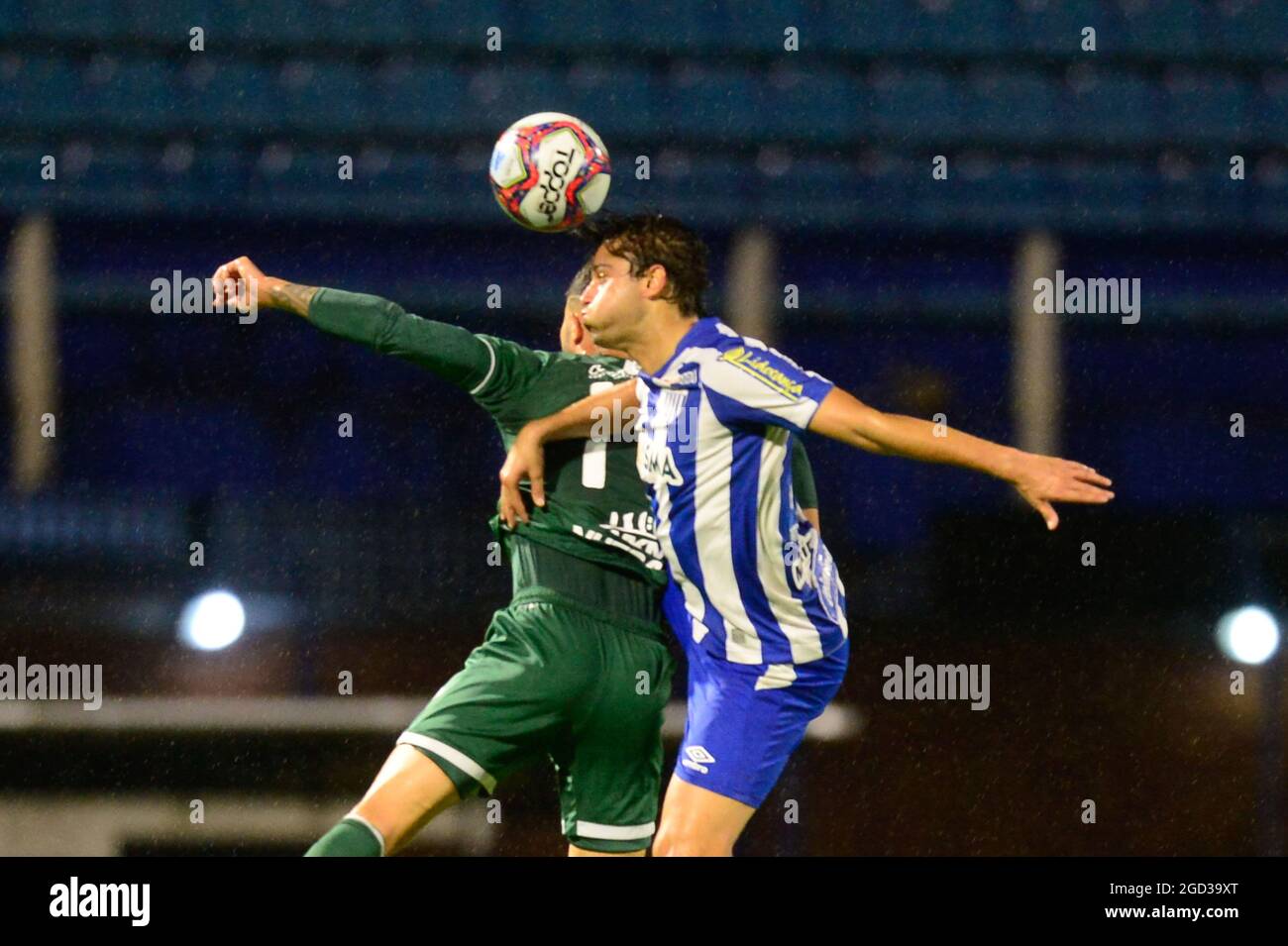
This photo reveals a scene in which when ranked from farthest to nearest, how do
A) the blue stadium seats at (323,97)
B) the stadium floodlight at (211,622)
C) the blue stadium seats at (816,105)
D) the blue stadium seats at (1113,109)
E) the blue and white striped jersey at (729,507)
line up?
the blue stadium seats at (1113,109), the blue stadium seats at (816,105), the blue stadium seats at (323,97), the stadium floodlight at (211,622), the blue and white striped jersey at (729,507)

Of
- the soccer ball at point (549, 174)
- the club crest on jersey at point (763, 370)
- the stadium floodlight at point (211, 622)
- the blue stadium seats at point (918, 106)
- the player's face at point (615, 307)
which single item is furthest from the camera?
the blue stadium seats at point (918, 106)

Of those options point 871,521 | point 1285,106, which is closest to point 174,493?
point 871,521

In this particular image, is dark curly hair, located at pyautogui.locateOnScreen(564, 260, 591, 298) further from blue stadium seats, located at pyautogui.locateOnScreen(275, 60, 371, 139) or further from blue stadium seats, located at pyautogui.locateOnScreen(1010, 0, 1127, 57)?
blue stadium seats, located at pyautogui.locateOnScreen(1010, 0, 1127, 57)

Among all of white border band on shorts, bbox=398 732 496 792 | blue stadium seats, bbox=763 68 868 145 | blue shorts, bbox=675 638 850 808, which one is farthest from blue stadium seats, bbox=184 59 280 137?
blue shorts, bbox=675 638 850 808

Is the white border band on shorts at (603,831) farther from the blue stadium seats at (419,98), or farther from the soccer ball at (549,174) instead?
the blue stadium seats at (419,98)

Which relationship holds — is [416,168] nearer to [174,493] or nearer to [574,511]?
[174,493]

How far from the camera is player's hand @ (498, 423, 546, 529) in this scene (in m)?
3.43

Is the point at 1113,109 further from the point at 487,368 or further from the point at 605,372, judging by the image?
the point at 487,368

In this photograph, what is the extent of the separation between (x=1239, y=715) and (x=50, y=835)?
4.23 metres

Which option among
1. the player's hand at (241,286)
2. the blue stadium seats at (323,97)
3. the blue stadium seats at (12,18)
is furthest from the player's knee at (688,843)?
the blue stadium seats at (12,18)

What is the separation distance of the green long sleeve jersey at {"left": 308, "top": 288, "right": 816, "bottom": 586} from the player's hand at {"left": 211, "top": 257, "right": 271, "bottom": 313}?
0.22 metres

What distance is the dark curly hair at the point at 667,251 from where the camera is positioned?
11.3 ft

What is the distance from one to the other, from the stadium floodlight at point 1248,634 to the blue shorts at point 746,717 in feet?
11.0

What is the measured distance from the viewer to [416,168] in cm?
912
